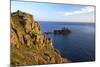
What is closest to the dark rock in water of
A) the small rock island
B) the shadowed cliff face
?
the small rock island

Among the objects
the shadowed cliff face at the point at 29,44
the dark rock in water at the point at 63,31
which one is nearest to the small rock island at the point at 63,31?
the dark rock in water at the point at 63,31

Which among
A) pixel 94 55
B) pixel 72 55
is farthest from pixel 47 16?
pixel 94 55

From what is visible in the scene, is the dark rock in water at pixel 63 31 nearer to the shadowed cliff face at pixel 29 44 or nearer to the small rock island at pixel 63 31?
the small rock island at pixel 63 31

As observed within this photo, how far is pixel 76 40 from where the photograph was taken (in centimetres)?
317

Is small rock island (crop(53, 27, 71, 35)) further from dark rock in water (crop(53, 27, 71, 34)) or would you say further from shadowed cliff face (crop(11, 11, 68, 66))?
shadowed cliff face (crop(11, 11, 68, 66))

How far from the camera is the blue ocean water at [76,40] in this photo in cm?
307

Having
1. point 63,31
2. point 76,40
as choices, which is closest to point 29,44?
point 63,31

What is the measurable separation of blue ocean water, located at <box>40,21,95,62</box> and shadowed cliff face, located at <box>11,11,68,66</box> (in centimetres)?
9

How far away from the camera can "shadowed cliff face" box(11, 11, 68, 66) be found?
2.88m

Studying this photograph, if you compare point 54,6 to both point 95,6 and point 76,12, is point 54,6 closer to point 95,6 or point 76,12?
point 76,12

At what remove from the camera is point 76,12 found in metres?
3.20

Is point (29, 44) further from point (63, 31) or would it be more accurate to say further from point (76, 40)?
point (76, 40)

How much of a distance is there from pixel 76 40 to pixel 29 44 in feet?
2.16
